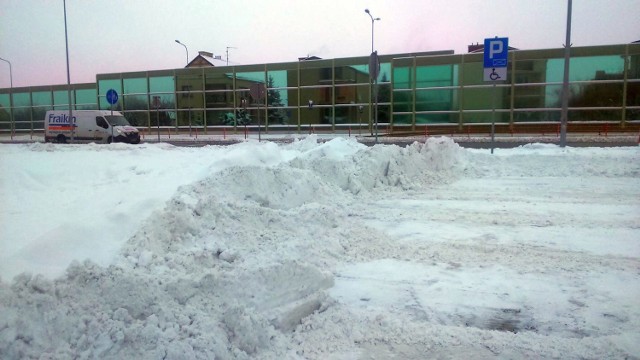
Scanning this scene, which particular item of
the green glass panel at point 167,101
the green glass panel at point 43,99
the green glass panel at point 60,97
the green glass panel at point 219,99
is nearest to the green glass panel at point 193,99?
the green glass panel at point 219,99

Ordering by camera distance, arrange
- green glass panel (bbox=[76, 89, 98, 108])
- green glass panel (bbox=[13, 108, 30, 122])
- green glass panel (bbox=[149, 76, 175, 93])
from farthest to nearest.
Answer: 1. green glass panel (bbox=[76, 89, 98, 108])
2. green glass panel (bbox=[149, 76, 175, 93])
3. green glass panel (bbox=[13, 108, 30, 122])

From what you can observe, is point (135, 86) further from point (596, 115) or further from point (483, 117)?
point (596, 115)

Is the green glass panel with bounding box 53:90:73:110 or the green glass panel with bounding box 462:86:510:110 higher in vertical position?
the green glass panel with bounding box 53:90:73:110

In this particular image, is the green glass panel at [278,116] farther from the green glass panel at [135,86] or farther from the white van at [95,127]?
the white van at [95,127]

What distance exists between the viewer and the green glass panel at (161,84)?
1647 inches

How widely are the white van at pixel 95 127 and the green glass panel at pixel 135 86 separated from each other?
13561 millimetres

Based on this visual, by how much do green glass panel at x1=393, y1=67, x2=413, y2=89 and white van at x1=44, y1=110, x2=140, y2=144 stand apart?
17150 millimetres

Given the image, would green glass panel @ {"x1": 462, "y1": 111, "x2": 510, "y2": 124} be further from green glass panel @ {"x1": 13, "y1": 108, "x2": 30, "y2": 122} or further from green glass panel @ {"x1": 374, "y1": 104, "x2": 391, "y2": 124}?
green glass panel @ {"x1": 13, "y1": 108, "x2": 30, "y2": 122}

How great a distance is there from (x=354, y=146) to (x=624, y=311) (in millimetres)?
8645

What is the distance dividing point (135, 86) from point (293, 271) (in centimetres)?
4246

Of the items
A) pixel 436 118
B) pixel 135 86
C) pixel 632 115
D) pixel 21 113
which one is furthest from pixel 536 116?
pixel 135 86

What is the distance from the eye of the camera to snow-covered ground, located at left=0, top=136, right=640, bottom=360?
341 cm

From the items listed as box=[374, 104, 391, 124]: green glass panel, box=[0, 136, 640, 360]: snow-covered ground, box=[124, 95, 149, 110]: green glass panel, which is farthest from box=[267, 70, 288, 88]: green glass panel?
box=[0, 136, 640, 360]: snow-covered ground

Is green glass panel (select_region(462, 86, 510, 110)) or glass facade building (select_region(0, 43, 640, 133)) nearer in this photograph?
glass facade building (select_region(0, 43, 640, 133))
